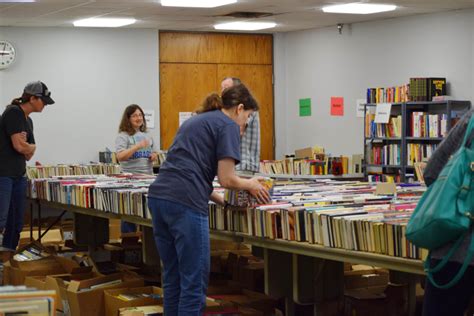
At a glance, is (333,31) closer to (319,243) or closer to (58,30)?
(58,30)

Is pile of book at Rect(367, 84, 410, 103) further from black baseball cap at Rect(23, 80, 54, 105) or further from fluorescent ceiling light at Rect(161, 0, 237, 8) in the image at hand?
black baseball cap at Rect(23, 80, 54, 105)

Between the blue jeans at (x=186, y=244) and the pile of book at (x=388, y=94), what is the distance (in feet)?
23.2

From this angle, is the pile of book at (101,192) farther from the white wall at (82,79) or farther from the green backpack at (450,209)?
the white wall at (82,79)

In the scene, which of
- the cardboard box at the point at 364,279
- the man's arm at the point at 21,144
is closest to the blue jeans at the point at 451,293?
the cardboard box at the point at 364,279

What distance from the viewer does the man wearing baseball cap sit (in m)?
7.69

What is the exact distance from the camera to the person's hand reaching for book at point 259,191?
508cm

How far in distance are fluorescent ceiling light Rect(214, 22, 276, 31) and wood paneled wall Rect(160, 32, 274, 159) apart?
60 centimetres

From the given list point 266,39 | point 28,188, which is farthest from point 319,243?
point 266,39

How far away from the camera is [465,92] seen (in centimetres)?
1088

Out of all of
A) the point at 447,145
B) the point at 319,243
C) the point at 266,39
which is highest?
the point at 266,39

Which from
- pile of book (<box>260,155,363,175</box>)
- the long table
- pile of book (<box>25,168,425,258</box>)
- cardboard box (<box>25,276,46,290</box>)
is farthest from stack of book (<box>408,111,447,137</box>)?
cardboard box (<box>25,276,46,290</box>)

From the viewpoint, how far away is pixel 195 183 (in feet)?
15.4

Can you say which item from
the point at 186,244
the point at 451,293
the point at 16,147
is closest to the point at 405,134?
the point at 16,147

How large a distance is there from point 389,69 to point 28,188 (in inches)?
222
